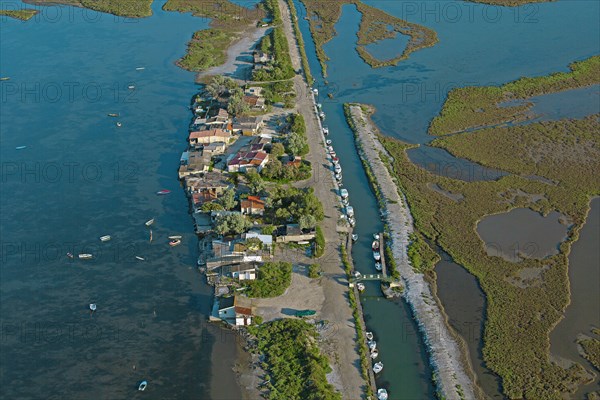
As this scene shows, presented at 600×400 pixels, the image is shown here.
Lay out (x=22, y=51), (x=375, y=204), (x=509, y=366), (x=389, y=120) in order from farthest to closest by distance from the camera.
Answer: (x=22, y=51)
(x=389, y=120)
(x=375, y=204)
(x=509, y=366)

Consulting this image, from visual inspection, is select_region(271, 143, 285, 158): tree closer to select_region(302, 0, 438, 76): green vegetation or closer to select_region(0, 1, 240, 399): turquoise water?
select_region(0, 1, 240, 399): turquoise water

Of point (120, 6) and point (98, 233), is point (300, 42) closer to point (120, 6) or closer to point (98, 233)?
point (120, 6)

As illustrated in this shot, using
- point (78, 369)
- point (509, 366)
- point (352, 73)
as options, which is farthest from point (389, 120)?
point (78, 369)

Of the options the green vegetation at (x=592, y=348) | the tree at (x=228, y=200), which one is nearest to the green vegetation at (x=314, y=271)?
the tree at (x=228, y=200)

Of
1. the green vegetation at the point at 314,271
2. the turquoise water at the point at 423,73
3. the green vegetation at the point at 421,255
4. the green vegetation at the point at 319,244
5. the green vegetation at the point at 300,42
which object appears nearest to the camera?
the turquoise water at the point at 423,73

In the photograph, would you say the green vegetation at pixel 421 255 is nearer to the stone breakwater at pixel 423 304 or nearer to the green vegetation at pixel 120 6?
the stone breakwater at pixel 423 304

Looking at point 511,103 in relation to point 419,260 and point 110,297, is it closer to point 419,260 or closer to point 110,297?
point 419,260
